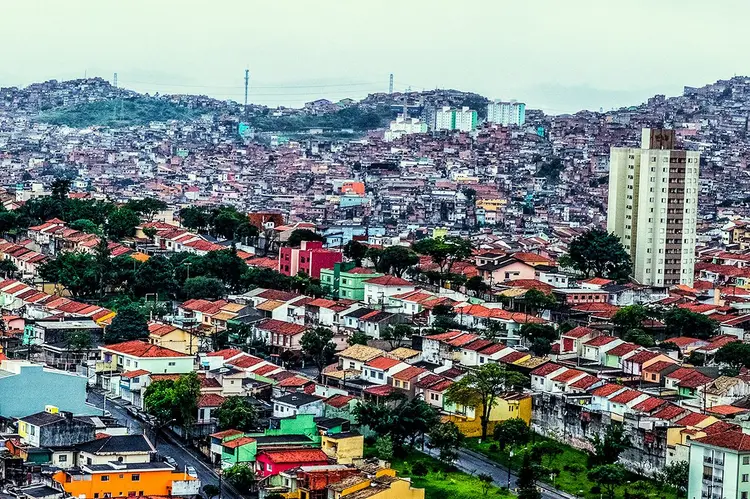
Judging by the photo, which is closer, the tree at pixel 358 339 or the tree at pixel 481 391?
the tree at pixel 481 391

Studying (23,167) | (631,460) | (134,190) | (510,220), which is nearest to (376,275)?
(631,460)

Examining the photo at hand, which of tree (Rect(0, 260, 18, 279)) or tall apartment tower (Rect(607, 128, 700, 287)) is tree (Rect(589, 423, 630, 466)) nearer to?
tall apartment tower (Rect(607, 128, 700, 287))

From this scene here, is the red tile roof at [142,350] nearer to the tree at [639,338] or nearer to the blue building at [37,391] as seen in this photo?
the blue building at [37,391]

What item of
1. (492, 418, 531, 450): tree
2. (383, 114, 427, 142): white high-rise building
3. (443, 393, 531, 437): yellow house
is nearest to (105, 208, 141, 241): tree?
(443, 393, 531, 437): yellow house

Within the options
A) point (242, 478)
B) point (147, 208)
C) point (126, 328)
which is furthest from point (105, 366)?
point (147, 208)

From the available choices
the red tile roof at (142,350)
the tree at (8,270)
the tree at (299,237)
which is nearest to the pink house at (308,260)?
the tree at (299,237)

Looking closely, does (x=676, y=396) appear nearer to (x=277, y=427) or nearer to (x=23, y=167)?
(x=277, y=427)

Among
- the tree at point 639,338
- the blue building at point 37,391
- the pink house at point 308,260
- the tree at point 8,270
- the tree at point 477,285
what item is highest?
the pink house at point 308,260
